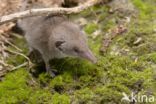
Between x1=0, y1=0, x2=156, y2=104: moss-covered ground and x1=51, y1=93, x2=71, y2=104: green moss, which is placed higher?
x1=0, y1=0, x2=156, y2=104: moss-covered ground

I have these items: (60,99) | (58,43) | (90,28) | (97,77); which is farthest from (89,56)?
(90,28)

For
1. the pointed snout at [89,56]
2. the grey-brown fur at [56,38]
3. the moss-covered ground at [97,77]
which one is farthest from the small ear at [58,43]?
the pointed snout at [89,56]

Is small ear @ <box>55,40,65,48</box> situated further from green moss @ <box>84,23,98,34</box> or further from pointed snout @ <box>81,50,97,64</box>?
green moss @ <box>84,23,98,34</box>

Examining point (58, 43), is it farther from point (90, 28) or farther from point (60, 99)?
point (90, 28)

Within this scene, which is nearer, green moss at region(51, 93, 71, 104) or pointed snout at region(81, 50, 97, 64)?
green moss at region(51, 93, 71, 104)

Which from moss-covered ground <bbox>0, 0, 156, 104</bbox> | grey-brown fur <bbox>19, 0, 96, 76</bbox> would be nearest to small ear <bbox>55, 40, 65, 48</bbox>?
grey-brown fur <bbox>19, 0, 96, 76</bbox>

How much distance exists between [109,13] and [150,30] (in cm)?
101

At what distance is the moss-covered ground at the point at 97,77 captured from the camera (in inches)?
184

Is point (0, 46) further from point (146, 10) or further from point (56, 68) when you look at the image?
point (146, 10)

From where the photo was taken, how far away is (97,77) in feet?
16.6

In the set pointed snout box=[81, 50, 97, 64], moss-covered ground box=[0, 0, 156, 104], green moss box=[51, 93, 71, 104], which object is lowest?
green moss box=[51, 93, 71, 104]

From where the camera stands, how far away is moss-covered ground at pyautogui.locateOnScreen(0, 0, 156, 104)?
4.67m

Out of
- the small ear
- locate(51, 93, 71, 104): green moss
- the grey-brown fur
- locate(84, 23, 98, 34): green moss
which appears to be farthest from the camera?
locate(84, 23, 98, 34): green moss

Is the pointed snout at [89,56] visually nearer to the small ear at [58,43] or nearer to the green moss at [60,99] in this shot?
the small ear at [58,43]
